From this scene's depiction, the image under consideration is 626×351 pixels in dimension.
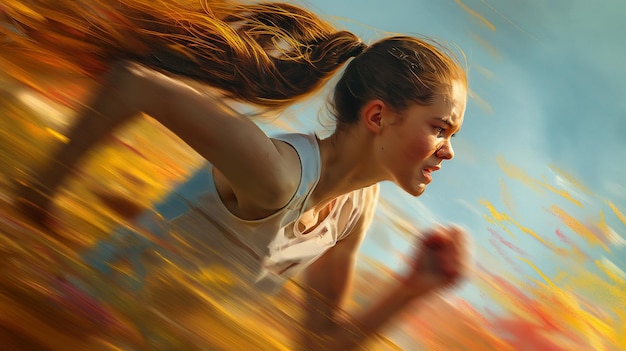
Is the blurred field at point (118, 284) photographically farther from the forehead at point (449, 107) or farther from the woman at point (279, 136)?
the forehead at point (449, 107)

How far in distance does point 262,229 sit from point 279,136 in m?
0.08

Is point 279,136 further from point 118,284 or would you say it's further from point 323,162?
point 118,284

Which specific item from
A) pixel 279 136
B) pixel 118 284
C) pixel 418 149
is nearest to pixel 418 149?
pixel 418 149

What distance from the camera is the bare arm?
50 cm

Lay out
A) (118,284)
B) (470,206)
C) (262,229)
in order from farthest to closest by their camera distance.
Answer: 1. (470,206)
2. (262,229)
3. (118,284)

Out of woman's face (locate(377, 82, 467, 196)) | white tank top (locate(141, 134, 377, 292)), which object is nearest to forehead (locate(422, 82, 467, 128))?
woman's face (locate(377, 82, 467, 196))

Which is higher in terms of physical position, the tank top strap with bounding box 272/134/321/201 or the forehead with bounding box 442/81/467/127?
the forehead with bounding box 442/81/467/127

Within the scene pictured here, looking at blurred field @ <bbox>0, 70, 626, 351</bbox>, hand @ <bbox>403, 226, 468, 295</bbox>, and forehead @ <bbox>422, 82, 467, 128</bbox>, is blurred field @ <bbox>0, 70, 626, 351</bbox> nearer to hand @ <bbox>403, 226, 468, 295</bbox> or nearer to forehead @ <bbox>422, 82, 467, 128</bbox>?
hand @ <bbox>403, 226, 468, 295</bbox>

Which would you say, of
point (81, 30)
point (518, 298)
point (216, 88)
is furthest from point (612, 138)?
point (81, 30)

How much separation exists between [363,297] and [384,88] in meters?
0.18

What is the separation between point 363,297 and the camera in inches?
22.6

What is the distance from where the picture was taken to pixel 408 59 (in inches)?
22.5

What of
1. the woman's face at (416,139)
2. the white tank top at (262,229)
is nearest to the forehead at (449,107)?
the woman's face at (416,139)

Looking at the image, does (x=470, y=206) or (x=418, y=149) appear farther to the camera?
(x=470, y=206)
